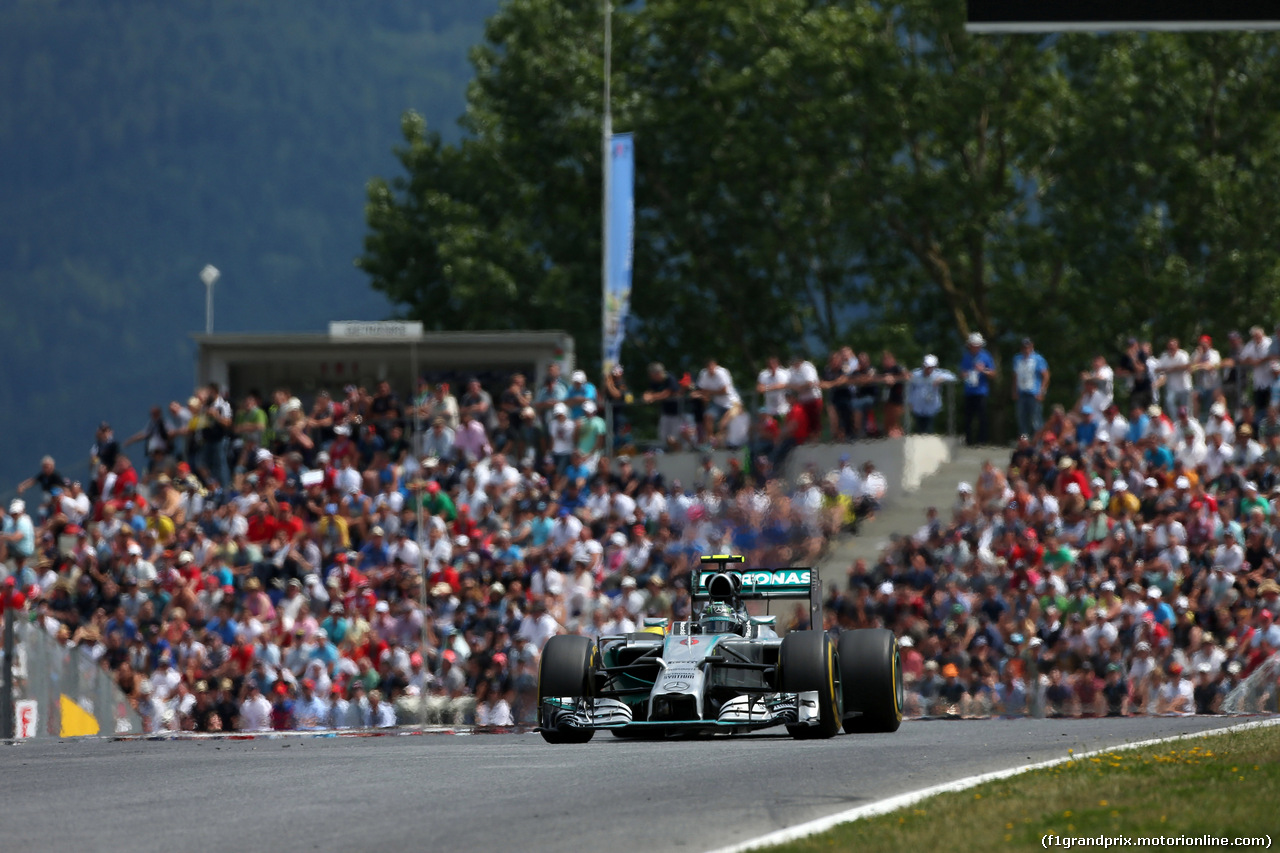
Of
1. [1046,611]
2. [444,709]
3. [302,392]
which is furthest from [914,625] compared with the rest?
[302,392]

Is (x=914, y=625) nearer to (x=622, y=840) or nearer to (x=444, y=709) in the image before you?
(x=444, y=709)

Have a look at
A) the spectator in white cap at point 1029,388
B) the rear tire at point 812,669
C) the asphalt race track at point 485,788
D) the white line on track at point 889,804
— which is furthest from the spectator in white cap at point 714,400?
the white line on track at point 889,804

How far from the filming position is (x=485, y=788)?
13.4 m

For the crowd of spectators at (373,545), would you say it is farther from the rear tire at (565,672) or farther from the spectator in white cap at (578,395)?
the rear tire at (565,672)

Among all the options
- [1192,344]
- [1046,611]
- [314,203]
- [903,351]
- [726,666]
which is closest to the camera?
[726,666]

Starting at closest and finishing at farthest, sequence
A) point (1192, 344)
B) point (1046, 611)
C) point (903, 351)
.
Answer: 1. point (1046, 611)
2. point (1192, 344)
3. point (903, 351)

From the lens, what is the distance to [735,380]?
2106 inches

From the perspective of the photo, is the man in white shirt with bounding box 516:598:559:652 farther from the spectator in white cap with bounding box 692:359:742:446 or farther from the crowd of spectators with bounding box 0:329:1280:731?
the spectator in white cap with bounding box 692:359:742:446

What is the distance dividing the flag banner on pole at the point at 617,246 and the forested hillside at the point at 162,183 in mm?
28143

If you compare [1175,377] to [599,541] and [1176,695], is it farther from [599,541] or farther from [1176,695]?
[599,541]

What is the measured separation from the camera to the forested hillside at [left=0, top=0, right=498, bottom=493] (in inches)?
2594

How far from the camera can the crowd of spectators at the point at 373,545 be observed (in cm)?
2605

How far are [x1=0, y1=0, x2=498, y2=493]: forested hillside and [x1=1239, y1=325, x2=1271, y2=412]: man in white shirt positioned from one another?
40288mm

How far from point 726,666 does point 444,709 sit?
8.36 metres
